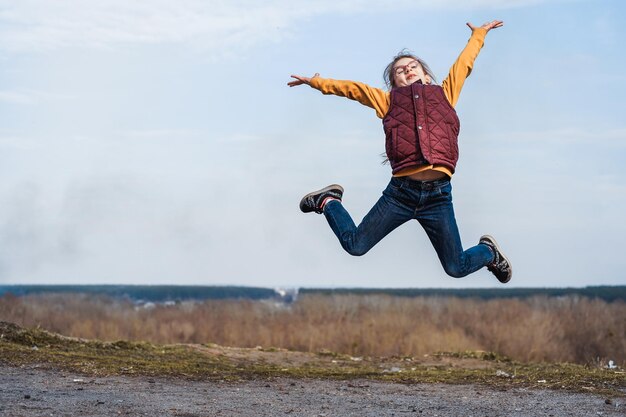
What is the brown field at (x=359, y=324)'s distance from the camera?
3153cm

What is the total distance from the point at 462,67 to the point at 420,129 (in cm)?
97

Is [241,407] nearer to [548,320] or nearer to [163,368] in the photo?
[163,368]

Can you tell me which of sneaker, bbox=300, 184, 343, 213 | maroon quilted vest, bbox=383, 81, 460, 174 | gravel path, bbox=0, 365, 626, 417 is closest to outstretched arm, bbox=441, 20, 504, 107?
maroon quilted vest, bbox=383, 81, 460, 174

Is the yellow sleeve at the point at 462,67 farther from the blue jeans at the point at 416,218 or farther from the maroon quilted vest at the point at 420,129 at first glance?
the blue jeans at the point at 416,218

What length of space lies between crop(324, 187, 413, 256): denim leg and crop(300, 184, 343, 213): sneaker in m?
0.56

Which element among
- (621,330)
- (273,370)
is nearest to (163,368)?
(273,370)

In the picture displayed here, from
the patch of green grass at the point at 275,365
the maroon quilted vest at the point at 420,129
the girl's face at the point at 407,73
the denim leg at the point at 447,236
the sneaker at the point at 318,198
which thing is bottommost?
the patch of green grass at the point at 275,365

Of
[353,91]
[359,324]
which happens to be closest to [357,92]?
[353,91]

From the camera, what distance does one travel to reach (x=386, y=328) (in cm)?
3231

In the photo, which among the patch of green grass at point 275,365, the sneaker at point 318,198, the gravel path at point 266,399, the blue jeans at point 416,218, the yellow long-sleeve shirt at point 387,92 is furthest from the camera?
the patch of green grass at point 275,365

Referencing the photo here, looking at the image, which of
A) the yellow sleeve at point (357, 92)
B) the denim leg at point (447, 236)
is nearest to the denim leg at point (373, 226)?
the denim leg at point (447, 236)

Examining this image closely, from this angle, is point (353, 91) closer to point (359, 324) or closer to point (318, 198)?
point (318, 198)

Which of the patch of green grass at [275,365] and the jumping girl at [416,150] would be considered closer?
the jumping girl at [416,150]

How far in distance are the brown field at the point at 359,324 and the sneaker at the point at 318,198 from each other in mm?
20539
